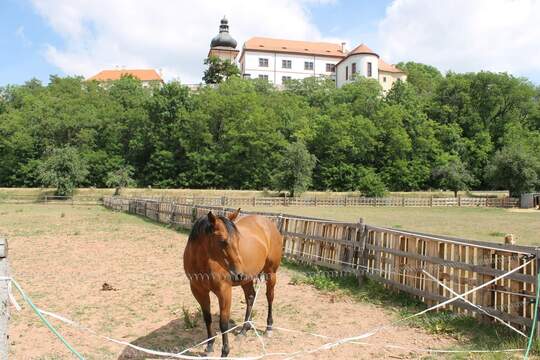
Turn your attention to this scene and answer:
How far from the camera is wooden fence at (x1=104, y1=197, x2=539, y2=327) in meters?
6.31

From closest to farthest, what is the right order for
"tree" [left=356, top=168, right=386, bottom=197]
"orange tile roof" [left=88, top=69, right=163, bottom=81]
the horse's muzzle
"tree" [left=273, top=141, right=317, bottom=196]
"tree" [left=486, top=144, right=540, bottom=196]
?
the horse's muzzle → "tree" [left=486, top=144, right=540, bottom=196] → "tree" [left=273, top=141, right=317, bottom=196] → "tree" [left=356, top=168, right=386, bottom=197] → "orange tile roof" [left=88, top=69, right=163, bottom=81]

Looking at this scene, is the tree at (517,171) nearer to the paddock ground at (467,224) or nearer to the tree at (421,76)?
the paddock ground at (467,224)

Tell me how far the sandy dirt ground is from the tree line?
172 ft

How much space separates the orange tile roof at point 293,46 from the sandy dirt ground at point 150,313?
4006 inches

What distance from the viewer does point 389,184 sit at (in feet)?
239

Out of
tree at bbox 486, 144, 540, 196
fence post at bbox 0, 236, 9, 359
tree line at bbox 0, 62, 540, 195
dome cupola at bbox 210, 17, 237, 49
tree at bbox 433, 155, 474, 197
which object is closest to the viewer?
fence post at bbox 0, 236, 9, 359

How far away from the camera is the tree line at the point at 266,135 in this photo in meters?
69.8

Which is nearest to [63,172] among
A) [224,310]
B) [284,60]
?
[224,310]

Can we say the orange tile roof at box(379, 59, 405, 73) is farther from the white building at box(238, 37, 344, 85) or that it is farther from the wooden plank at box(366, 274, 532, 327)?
the wooden plank at box(366, 274, 532, 327)

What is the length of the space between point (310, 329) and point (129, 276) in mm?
5670

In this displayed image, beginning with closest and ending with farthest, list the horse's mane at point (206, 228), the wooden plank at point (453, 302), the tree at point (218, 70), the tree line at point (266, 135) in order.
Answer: the horse's mane at point (206, 228)
the wooden plank at point (453, 302)
the tree line at point (266, 135)
the tree at point (218, 70)

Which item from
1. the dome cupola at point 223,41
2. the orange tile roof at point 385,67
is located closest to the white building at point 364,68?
the orange tile roof at point 385,67

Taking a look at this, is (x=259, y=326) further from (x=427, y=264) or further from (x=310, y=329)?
(x=427, y=264)

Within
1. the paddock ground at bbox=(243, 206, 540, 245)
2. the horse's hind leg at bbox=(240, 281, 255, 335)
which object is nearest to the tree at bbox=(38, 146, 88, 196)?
the paddock ground at bbox=(243, 206, 540, 245)
